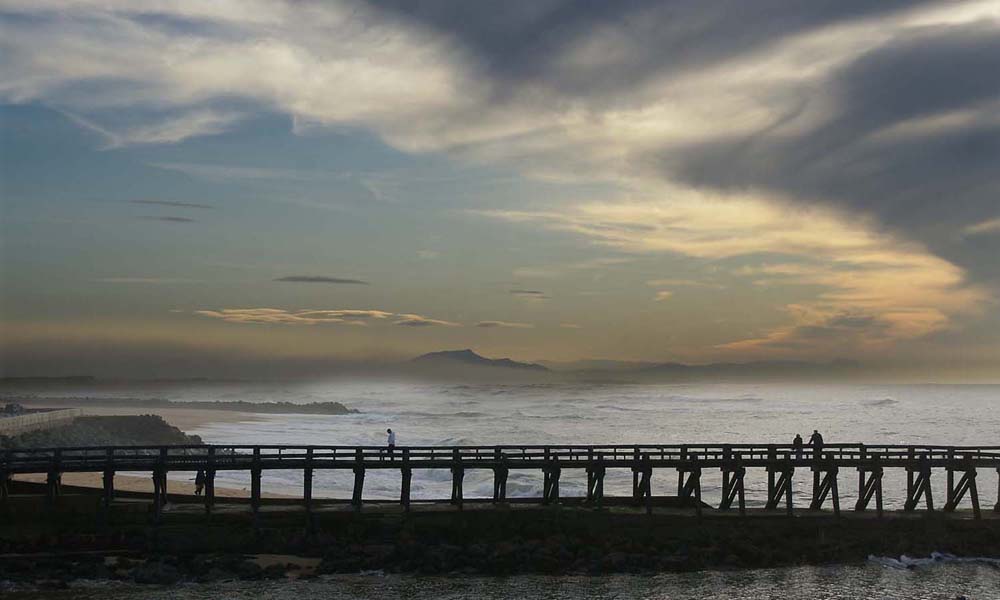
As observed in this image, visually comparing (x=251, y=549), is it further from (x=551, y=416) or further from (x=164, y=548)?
(x=551, y=416)

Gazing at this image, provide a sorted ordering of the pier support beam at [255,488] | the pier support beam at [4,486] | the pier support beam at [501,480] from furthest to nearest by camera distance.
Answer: the pier support beam at [501,480], the pier support beam at [255,488], the pier support beam at [4,486]

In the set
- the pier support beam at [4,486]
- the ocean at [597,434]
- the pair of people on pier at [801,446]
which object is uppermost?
the pair of people on pier at [801,446]

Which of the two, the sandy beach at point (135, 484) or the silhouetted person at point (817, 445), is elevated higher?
the silhouetted person at point (817, 445)

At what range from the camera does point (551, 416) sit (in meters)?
151

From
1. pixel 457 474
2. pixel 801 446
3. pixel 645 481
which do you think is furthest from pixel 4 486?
pixel 801 446

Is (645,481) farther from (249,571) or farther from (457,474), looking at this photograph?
(249,571)

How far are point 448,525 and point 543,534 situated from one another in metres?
3.09

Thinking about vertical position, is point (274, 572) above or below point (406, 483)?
below

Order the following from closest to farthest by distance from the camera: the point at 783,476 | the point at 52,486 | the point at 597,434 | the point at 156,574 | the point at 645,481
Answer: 1. the point at 156,574
2. the point at 52,486
3. the point at 645,481
4. the point at 783,476
5. the point at 597,434

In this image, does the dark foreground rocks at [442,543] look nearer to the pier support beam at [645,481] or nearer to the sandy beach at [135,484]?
the pier support beam at [645,481]

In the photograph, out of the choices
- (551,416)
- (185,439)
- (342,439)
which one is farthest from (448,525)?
(551,416)

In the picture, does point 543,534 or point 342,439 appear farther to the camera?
point 342,439

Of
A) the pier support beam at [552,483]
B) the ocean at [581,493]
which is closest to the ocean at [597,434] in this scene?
the ocean at [581,493]

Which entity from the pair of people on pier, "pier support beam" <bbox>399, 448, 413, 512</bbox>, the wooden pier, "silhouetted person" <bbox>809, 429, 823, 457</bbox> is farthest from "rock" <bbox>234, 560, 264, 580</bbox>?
"silhouetted person" <bbox>809, 429, 823, 457</bbox>
